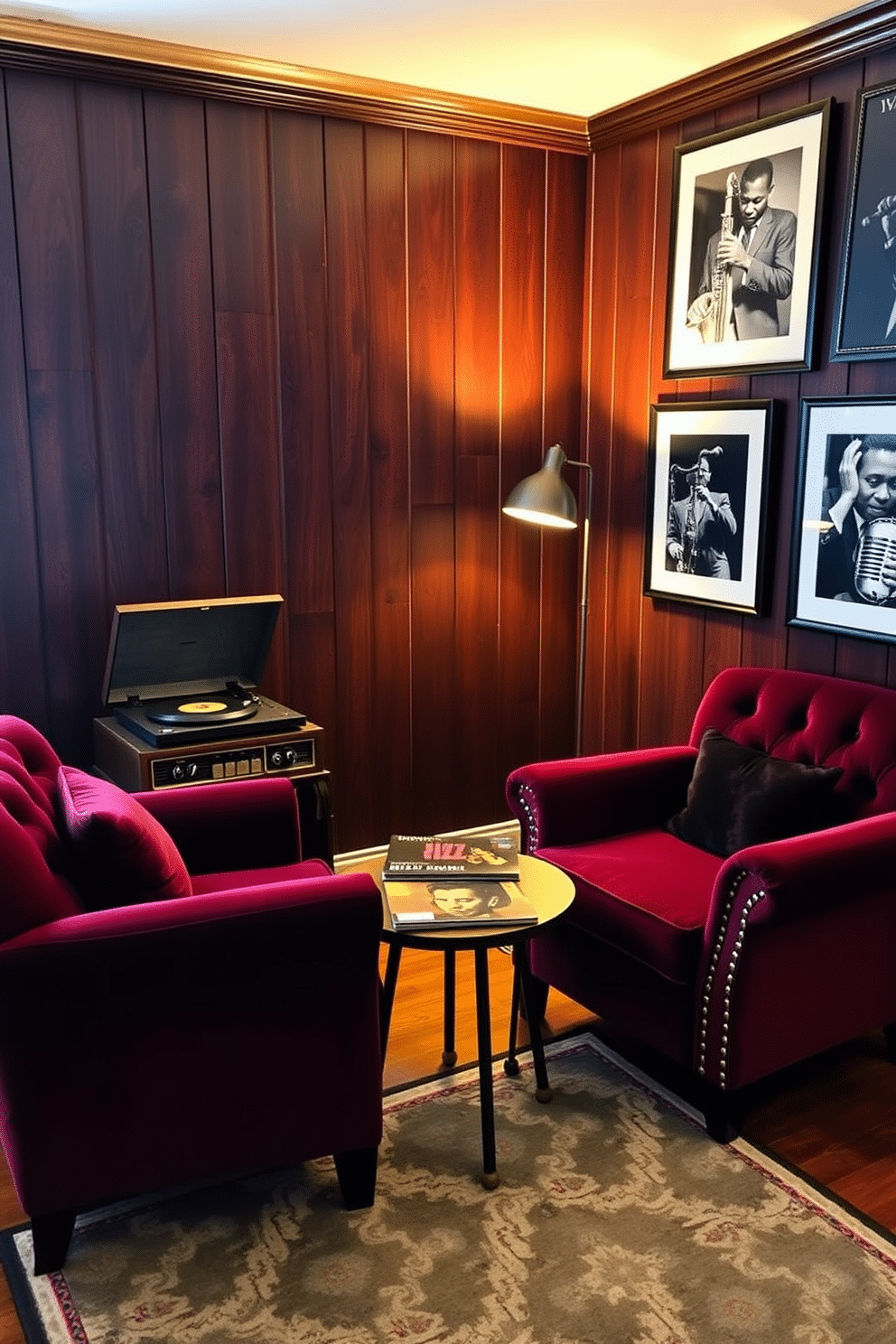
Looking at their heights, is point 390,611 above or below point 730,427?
below

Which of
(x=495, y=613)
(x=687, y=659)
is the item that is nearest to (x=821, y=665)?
(x=687, y=659)

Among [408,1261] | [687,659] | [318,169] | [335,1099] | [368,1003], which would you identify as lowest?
[408,1261]

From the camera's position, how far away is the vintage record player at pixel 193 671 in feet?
10.0

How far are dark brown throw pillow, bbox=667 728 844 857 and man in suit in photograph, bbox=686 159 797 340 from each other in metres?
1.20

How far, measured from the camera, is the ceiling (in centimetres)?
281

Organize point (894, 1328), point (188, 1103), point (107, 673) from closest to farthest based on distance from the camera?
point (894, 1328) < point (188, 1103) < point (107, 673)

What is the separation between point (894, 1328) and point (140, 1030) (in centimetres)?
132

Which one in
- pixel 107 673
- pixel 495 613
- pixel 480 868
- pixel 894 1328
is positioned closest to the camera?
pixel 894 1328

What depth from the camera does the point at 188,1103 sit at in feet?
6.57

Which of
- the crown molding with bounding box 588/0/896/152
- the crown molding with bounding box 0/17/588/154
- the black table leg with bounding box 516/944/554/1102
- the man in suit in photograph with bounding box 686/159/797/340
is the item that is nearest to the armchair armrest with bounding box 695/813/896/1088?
the black table leg with bounding box 516/944/554/1102

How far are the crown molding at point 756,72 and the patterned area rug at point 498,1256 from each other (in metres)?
2.60

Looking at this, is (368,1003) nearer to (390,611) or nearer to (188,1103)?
(188,1103)

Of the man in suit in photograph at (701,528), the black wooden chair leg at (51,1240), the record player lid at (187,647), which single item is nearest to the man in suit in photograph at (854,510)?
the man in suit in photograph at (701,528)

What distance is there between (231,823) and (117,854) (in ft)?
2.20
